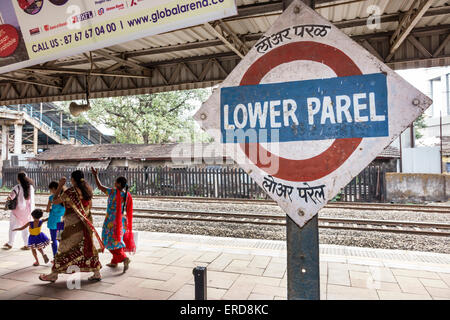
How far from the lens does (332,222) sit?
823 cm

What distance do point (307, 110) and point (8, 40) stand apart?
9.71 feet

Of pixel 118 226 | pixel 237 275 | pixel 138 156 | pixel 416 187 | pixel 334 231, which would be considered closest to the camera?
pixel 237 275

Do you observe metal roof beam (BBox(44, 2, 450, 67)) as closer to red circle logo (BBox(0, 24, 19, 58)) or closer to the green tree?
red circle logo (BBox(0, 24, 19, 58))

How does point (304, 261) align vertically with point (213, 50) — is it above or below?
below

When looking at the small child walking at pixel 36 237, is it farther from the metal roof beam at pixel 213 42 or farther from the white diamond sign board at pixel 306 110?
the white diamond sign board at pixel 306 110

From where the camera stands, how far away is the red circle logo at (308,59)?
1217 millimetres

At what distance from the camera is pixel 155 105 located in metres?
24.7

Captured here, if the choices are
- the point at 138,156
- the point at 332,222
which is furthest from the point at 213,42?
the point at 138,156

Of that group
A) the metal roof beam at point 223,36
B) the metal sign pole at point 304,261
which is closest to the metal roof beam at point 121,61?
the metal roof beam at point 223,36

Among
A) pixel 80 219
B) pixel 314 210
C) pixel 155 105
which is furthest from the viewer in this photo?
pixel 155 105

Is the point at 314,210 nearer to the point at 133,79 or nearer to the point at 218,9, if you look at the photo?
the point at 218,9

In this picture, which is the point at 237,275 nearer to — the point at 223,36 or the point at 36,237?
the point at 36,237
